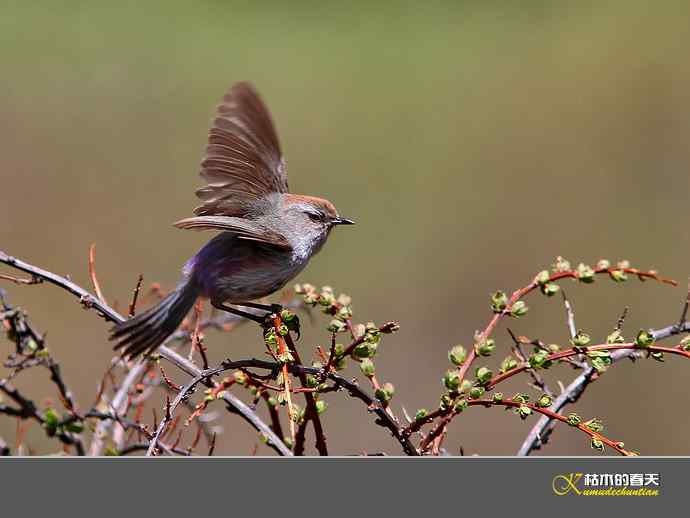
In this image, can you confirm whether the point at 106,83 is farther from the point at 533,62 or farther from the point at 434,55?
the point at 533,62

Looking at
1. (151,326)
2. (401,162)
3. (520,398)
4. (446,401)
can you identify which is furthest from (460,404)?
(401,162)

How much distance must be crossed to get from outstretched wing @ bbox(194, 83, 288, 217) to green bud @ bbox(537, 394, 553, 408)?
3.93 ft

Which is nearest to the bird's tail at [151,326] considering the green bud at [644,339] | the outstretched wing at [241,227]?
the outstretched wing at [241,227]

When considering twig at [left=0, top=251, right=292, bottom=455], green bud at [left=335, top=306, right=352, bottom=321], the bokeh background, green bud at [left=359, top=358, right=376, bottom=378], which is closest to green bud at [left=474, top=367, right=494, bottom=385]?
green bud at [left=359, top=358, right=376, bottom=378]

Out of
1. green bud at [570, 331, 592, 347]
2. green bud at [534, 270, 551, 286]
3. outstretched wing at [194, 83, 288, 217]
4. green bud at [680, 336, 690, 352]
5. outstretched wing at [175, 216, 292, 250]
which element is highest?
outstretched wing at [194, 83, 288, 217]

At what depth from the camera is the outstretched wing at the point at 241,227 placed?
2.38 metres

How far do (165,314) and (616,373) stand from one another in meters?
5.01

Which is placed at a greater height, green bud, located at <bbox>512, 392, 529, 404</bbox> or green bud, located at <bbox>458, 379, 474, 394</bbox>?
green bud, located at <bbox>512, 392, 529, 404</bbox>

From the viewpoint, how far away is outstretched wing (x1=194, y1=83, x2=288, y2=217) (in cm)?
266

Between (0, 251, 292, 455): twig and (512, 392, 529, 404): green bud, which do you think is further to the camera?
(0, 251, 292, 455): twig

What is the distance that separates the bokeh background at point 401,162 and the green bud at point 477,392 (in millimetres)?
4242

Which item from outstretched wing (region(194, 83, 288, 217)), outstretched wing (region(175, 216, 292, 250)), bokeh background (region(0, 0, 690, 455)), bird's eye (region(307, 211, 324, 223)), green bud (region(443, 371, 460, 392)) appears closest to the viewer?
green bud (region(443, 371, 460, 392))

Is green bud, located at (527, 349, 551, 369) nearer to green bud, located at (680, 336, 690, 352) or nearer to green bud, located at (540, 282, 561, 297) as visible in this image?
green bud, located at (540, 282, 561, 297)

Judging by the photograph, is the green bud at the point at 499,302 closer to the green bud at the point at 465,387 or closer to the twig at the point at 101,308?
the green bud at the point at 465,387
